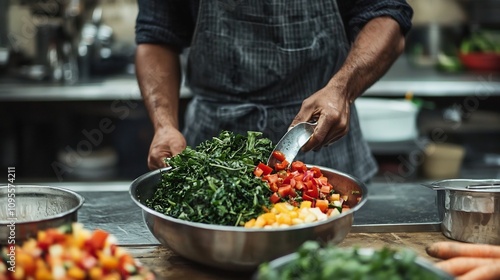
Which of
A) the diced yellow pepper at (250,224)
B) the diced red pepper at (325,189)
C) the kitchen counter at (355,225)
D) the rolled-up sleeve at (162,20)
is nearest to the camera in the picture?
the diced yellow pepper at (250,224)

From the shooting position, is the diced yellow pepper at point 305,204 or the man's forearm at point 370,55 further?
the man's forearm at point 370,55

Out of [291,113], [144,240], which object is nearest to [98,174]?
[291,113]

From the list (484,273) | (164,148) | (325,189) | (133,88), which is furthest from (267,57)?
(133,88)

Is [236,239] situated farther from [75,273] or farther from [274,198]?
[75,273]

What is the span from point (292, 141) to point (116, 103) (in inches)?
104

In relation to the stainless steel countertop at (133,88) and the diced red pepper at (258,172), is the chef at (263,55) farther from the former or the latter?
the stainless steel countertop at (133,88)

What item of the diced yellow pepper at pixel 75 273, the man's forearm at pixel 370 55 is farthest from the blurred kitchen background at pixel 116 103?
the diced yellow pepper at pixel 75 273

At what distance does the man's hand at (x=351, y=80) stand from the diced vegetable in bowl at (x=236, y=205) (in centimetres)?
14

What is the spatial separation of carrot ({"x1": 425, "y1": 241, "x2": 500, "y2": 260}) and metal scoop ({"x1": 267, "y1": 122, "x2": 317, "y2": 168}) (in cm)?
51

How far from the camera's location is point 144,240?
1.87 meters

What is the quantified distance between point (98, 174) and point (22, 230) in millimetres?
3006

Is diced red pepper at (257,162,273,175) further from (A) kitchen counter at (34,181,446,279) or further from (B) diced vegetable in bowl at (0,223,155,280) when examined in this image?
(B) diced vegetable in bowl at (0,223,155,280)

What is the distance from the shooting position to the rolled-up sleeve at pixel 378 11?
2.39m

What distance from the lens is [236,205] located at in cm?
165
